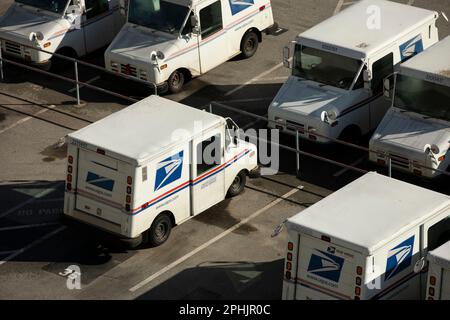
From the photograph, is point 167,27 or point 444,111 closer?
point 444,111

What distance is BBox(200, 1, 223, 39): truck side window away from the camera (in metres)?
29.6

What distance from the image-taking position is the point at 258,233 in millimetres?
23859

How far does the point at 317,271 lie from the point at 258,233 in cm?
421

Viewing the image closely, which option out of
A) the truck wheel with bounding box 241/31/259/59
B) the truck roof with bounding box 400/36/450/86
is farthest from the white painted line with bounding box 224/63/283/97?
the truck roof with bounding box 400/36/450/86

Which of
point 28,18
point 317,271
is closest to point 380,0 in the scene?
point 28,18

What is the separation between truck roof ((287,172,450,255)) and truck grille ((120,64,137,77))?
9.49 meters

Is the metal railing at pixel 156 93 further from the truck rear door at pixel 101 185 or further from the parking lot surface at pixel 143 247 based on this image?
the truck rear door at pixel 101 185

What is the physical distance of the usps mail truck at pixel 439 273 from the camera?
18.7 meters

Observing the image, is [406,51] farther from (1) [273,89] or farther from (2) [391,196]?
(2) [391,196]

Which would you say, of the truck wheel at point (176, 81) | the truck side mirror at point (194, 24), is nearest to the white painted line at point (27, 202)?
the truck wheel at point (176, 81)

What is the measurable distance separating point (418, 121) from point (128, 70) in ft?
25.0

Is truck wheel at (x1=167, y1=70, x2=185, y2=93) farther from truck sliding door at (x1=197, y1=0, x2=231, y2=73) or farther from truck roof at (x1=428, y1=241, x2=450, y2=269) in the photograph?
truck roof at (x1=428, y1=241, x2=450, y2=269)

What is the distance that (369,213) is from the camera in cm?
2006
